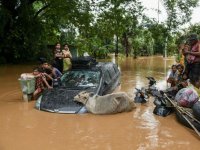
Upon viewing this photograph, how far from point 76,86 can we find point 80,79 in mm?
339

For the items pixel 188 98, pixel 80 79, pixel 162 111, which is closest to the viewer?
pixel 188 98

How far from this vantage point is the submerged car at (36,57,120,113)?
372 inches

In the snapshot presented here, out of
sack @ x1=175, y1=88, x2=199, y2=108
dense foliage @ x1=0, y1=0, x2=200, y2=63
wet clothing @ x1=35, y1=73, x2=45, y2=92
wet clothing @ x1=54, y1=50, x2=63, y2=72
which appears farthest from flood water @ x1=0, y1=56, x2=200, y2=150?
dense foliage @ x1=0, y1=0, x2=200, y2=63

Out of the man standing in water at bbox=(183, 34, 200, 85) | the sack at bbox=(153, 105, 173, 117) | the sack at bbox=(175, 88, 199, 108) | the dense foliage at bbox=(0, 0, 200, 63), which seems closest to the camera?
the sack at bbox=(175, 88, 199, 108)

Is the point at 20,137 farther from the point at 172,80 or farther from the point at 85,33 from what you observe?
the point at 85,33

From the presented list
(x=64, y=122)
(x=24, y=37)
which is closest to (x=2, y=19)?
(x=24, y=37)

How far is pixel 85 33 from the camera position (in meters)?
26.0

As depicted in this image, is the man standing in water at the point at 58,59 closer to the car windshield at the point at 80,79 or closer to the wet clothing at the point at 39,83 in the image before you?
the wet clothing at the point at 39,83

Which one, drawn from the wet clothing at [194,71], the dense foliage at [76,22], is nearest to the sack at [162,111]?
the wet clothing at [194,71]

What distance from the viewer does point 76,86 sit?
10.4 m

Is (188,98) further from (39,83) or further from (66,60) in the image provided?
(66,60)

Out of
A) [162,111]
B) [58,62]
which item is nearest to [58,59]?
[58,62]

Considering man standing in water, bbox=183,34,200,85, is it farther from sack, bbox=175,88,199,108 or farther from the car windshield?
the car windshield

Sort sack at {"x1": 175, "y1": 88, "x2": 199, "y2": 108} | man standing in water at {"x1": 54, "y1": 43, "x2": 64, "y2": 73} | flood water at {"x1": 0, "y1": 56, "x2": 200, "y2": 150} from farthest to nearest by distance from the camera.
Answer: man standing in water at {"x1": 54, "y1": 43, "x2": 64, "y2": 73} < sack at {"x1": 175, "y1": 88, "x2": 199, "y2": 108} < flood water at {"x1": 0, "y1": 56, "x2": 200, "y2": 150}
